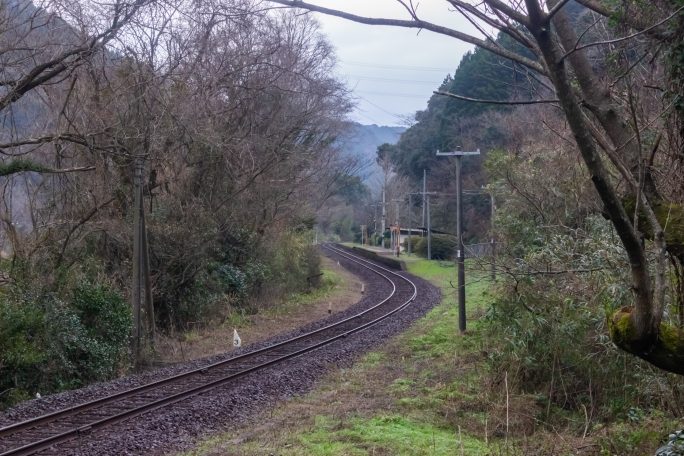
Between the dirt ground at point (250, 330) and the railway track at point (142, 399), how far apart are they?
2521mm

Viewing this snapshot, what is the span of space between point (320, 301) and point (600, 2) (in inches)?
1143

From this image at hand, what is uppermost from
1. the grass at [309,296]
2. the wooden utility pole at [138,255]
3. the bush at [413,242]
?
the wooden utility pole at [138,255]

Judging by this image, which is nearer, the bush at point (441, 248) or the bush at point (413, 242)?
the bush at point (441, 248)

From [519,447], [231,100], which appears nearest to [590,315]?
[519,447]

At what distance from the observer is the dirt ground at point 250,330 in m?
21.5

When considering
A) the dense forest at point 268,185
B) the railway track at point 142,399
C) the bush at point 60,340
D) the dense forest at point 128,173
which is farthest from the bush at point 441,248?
the bush at point 60,340

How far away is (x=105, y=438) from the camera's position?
33.4 feet

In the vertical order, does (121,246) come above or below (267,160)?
below

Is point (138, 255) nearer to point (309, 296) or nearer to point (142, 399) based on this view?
point (142, 399)

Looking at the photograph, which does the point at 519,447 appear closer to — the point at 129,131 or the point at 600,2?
the point at 600,2

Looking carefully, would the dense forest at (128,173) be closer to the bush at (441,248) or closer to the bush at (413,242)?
the bush at (441,248)

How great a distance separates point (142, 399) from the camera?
13.1 metres

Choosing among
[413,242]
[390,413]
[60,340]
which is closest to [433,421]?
[390,413]

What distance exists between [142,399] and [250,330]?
41.4 ft
